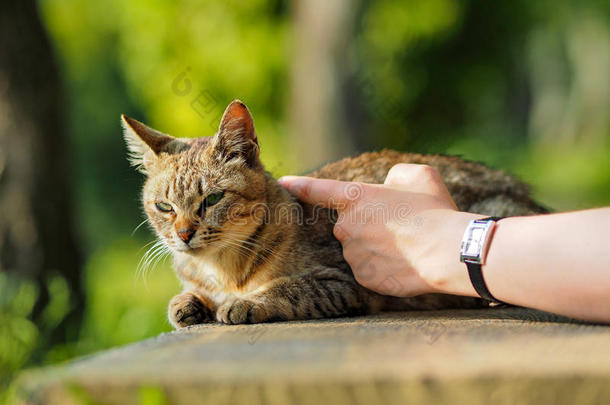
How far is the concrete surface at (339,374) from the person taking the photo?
99 centimetres

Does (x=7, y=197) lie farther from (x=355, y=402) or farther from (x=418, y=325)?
(x=355, y=402)

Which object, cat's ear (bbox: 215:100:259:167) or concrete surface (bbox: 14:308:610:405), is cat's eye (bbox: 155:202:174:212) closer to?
cat's ear (bbox: 215:100:259:167)

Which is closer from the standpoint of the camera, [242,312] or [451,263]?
[451,263]

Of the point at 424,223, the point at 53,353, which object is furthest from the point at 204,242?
the point at 53,353

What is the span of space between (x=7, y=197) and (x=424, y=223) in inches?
124

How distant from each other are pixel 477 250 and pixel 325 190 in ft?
2.32

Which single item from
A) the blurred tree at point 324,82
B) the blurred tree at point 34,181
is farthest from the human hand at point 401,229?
the blurred tree at point 324,82

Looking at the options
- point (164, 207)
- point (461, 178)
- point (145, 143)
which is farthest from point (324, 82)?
point (164, 207)

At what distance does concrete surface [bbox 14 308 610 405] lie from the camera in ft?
3.25

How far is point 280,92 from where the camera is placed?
11.5 m

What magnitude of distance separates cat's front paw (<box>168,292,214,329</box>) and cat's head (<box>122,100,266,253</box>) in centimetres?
22

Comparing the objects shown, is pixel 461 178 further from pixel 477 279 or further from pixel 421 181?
pixel 477 279

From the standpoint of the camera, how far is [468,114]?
1927 cm

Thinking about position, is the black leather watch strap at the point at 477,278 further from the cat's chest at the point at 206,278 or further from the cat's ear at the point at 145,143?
the cat's ear at the point at 145,143
